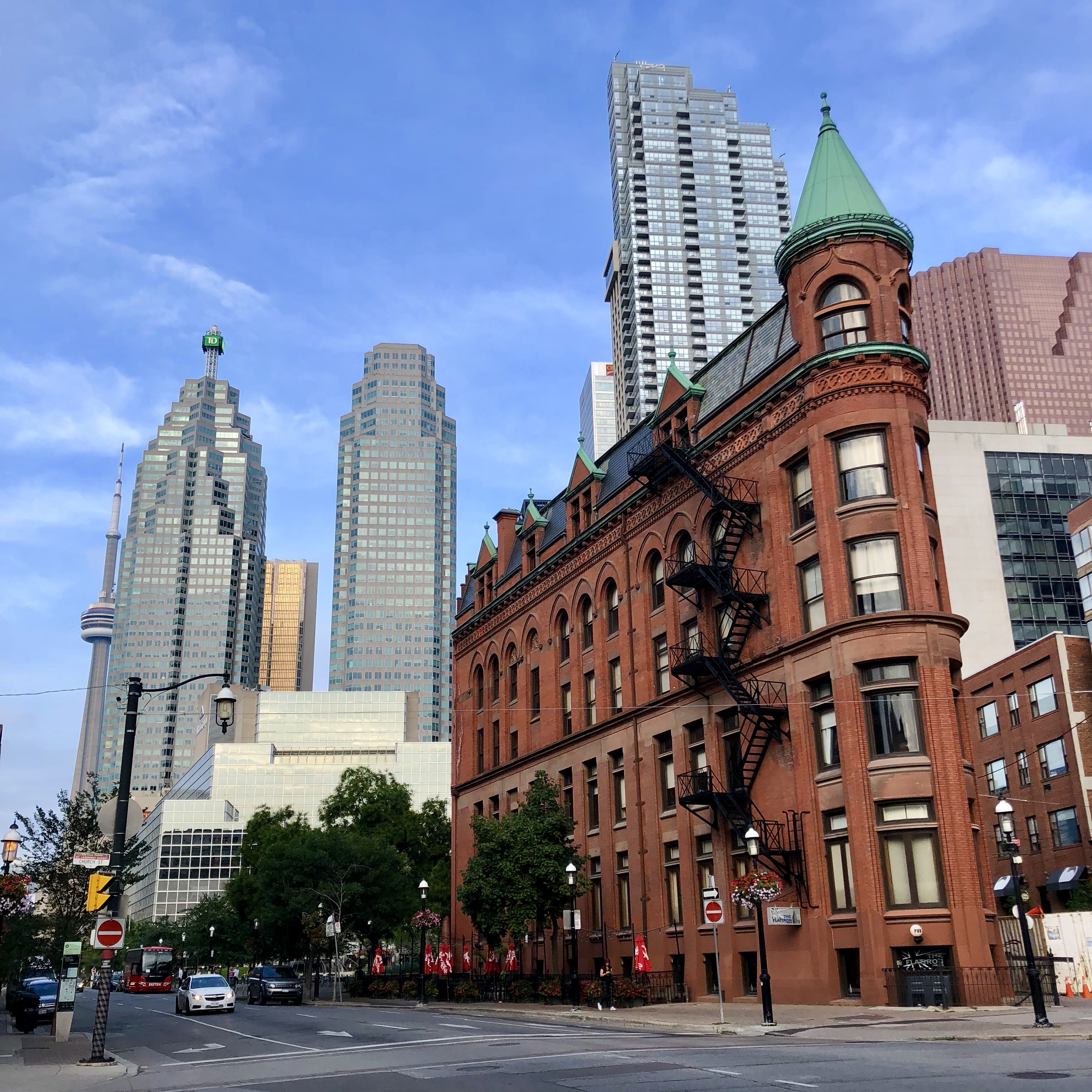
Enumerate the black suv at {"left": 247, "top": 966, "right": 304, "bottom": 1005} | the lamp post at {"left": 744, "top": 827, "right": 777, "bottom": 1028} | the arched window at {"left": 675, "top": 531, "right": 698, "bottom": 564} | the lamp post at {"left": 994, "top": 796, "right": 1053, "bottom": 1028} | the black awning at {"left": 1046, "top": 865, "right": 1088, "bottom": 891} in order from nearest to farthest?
the lamp post at {"left": 994, "top": 796, "right": 1053, "bottom": 1028}, the lamp post at {"left": 744, "top": 827, "right": 777, "bottom": 1028}, the arched window at {"left": 675, "top": 531, "right": 698, "bottom": 564}, the black suv at {"left": 247, "top": 966, "right": 304, "bottom": 1005}, the black awning at {"left": 1046, "top": 865, "right": 1088, "bottom": 891}

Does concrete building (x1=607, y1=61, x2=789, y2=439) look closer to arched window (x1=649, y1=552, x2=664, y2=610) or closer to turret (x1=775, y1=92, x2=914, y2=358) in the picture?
arched window (x1=649, y1=552, x2=664, y2=610)

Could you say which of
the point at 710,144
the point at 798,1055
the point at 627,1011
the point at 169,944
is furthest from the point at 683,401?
the point at 710,144

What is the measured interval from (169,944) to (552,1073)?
4813 inches

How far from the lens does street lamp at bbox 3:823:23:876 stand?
35.0 meters

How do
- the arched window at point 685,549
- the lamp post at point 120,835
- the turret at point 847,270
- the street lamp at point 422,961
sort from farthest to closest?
the street lamp at point 422,961 → the arched window at point 685,549 → the turret at point 847,270 → the lamp post at point 120,835

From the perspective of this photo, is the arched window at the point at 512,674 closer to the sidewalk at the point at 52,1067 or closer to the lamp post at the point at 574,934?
the lamp post at the point at 574,934

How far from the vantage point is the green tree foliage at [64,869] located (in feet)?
131

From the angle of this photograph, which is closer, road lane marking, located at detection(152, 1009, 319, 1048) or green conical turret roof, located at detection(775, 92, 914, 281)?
road lane marking, located at detection(152, 1009, 319, 1048)

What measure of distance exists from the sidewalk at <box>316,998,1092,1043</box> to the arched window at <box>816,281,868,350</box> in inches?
815

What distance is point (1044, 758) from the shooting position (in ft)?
225

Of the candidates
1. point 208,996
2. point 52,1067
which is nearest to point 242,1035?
point 52,1067

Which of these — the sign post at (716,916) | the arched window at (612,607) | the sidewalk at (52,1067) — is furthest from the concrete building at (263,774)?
the sidewalk at (52,1067)

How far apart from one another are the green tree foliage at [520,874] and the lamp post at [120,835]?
71.5 feet

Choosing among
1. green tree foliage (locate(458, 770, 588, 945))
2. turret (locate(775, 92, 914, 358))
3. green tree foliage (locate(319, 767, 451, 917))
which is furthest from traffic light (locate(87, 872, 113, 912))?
green tree foliage (locate(319, 767, 451, 917))
